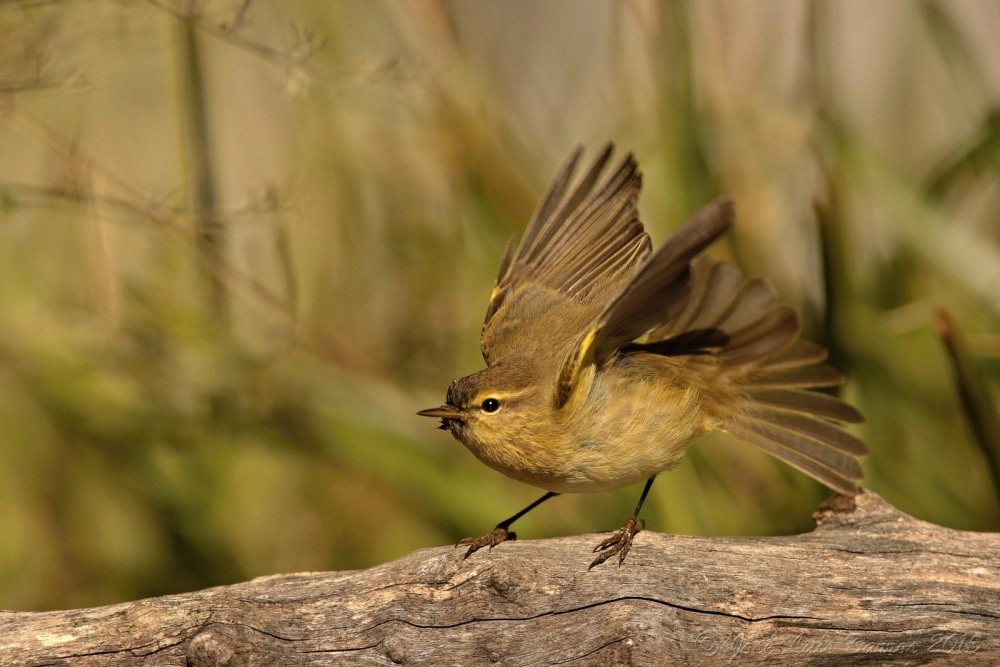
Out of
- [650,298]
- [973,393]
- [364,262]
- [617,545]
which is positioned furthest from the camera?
[364,262]

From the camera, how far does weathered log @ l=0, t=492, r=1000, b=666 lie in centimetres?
172

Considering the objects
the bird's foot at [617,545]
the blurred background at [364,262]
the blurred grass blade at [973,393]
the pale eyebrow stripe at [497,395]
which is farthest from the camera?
the blurred background at [364,262]

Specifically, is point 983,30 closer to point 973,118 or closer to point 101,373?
point 973,118

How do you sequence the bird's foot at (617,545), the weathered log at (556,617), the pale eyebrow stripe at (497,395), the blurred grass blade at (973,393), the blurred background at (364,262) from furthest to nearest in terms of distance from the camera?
the blurred background at (364,262), the blurred grass blade at (973,393), the pale eyebrow stripe at (497,395), the bird's foot at (617,545), the weathered log at (556,617)

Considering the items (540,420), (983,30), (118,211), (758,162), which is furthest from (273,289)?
(983,30)

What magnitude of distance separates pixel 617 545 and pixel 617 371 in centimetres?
35

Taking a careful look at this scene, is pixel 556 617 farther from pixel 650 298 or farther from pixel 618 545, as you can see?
pixel 650 298

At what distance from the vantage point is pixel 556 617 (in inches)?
69.6

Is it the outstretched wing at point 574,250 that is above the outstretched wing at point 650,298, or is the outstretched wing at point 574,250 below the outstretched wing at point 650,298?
above

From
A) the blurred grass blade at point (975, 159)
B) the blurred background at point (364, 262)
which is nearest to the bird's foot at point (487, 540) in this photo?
the blurred background at point (364, 262)

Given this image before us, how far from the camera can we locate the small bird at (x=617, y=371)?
2.00 metres

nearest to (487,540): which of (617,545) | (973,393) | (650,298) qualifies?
(617,545)

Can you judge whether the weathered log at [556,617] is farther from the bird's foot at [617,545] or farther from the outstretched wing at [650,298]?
the outstretched wing at [650,298]

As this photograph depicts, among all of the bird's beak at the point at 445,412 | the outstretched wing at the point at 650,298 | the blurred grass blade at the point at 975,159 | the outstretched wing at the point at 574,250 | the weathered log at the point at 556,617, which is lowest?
the weathered log at the point at 556,617
